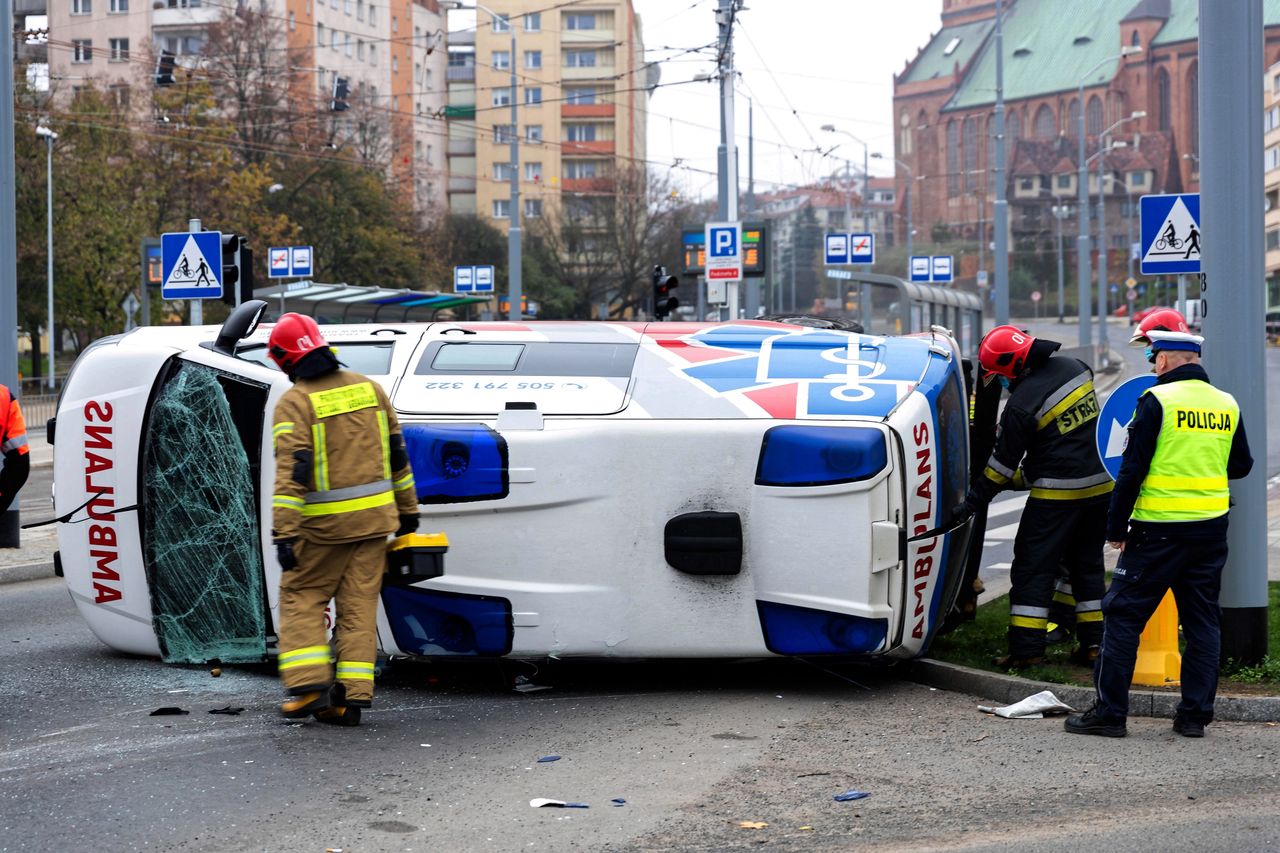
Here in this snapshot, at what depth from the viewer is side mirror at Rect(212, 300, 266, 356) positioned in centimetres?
820

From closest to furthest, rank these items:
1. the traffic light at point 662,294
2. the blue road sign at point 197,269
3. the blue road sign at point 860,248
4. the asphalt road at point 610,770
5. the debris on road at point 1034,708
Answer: the asphalt road at point 610,770
the debris on road at point 1034,708
the blue road sign at point 197,269
the traffic light at point 662,294
the blue road sign at point 860,248

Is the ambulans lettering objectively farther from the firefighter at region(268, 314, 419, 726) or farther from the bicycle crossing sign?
the bicycle crossing sign

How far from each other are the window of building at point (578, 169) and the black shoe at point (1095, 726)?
309 feet

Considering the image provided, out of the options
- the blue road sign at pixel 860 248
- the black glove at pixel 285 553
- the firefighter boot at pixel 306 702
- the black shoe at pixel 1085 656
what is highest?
the blue road sign at pixel 860 248

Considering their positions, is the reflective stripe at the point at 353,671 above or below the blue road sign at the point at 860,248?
below

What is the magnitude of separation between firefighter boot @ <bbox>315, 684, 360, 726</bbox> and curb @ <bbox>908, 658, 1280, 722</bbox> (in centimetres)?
279

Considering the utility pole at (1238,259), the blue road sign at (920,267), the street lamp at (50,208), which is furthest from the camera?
the blue road sign at (920,267)

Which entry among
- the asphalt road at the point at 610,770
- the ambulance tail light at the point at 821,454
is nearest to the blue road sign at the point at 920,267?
the asphalt road at the point at 610,770

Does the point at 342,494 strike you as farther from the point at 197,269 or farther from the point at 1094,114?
the point at 1094,114

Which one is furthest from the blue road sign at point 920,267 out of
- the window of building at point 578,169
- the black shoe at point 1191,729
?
the window of building at point 578,169

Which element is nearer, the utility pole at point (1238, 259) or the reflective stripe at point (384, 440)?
the reflective stripe at point (384, 440)

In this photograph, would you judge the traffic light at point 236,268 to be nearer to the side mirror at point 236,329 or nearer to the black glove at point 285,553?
the side mirror at point 236,329

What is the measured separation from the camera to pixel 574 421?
7.64m

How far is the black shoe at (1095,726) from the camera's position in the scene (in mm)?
6832
